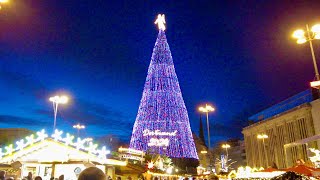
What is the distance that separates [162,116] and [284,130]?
3609cm

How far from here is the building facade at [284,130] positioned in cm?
5461

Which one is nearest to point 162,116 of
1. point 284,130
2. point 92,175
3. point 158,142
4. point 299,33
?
point 158,142

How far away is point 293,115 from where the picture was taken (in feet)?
201

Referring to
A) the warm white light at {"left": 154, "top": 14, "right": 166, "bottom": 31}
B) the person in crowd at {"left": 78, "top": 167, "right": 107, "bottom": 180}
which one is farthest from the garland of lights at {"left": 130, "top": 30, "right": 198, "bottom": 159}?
the person in crowd at {"left": 78, "top": 167, "right": 107, "bottom": 180}

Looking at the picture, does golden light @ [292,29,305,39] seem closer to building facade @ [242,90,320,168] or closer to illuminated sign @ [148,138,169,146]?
illuminated sign @ [148,138,169,146]

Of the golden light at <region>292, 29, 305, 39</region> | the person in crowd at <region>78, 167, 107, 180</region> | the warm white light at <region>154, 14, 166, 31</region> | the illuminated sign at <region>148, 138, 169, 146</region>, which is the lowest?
the person in crowd at <region>78, 167, 107, 180</region>

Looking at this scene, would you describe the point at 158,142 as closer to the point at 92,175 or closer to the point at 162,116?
the point at 162,116

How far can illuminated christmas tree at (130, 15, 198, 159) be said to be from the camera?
4088 centimetres

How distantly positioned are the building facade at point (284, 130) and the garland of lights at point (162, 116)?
16418 mm

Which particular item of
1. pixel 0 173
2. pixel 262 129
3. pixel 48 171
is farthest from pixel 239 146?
pixel 0 173

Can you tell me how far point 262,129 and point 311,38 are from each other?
66.2 m

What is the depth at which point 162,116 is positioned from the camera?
41562mm

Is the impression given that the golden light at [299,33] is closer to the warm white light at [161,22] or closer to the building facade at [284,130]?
the warm white light at [161,22]

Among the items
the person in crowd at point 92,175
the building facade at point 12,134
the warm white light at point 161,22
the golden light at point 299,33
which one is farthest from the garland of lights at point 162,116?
the person in crowd at point 92,175
